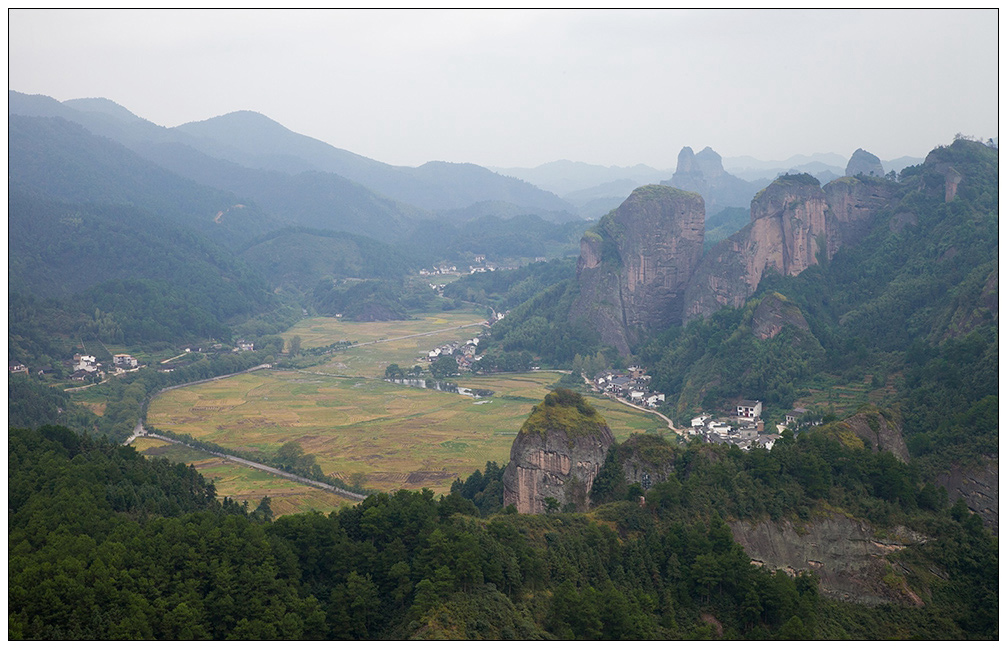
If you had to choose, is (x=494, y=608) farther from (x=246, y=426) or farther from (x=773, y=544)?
(x=246, y=426)

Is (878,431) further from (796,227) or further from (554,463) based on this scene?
(796,227)

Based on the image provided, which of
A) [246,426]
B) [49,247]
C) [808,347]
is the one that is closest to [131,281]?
[49,247]

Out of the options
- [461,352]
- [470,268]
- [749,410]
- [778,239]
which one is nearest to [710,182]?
[470,268]

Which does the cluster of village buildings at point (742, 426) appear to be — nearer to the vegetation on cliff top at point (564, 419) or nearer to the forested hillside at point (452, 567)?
the vegetation on cliff top at point (564, 419)

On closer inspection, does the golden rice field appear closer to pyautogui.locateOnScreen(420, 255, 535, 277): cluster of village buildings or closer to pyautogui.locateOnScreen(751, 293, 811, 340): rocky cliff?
pyautogui.locateOnScreen(751, 293, 811, 340): rocky cliff

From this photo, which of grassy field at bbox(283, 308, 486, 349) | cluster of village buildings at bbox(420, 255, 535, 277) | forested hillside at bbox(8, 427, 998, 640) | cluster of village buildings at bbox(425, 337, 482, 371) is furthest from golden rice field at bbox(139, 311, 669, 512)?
cluster of village buildings at bbox(420, 255, 535, 277)
